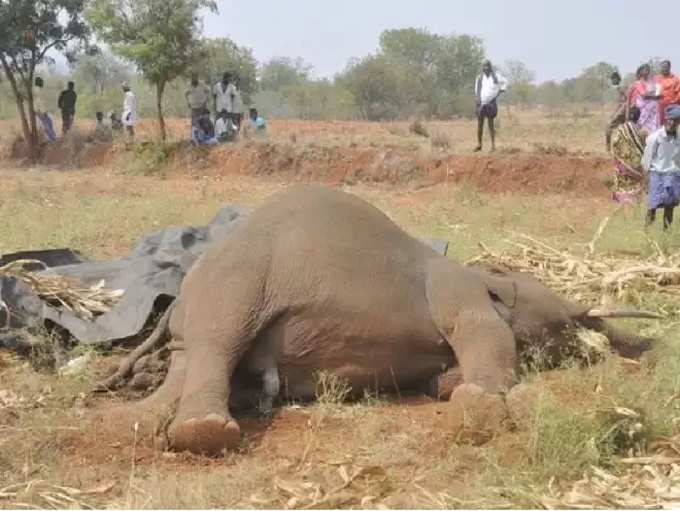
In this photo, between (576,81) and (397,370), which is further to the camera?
(576,81)

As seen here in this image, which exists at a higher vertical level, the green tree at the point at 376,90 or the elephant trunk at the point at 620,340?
the green tree at the point at 376,90

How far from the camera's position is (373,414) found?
442cm

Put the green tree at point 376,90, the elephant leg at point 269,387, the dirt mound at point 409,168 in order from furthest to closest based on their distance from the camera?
the green tree at point 376,90 → the dirt mound at point 409,168 → the elephant leg at point 269,387

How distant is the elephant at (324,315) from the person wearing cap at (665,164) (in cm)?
478

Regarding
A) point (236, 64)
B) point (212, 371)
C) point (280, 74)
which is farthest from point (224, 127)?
point (280, 74)

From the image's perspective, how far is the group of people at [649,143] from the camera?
907 centimetres

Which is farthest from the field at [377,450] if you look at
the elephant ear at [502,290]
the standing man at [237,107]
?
the standing man at [237,107]

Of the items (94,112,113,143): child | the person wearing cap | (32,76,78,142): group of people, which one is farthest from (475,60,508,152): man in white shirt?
(32,76,78,142): group of people

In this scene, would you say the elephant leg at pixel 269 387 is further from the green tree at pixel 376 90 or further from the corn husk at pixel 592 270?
the green tree at pixel 376 90

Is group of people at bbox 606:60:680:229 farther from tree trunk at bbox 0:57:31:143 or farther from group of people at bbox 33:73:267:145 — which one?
tree trunk at bbox 0:57:31:143

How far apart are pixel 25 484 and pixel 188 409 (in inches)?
28.4

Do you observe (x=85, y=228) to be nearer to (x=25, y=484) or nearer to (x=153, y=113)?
(x=25, y=484)

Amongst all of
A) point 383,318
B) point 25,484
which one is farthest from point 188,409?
point 383,318

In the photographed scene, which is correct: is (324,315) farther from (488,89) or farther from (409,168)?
(488,89)
